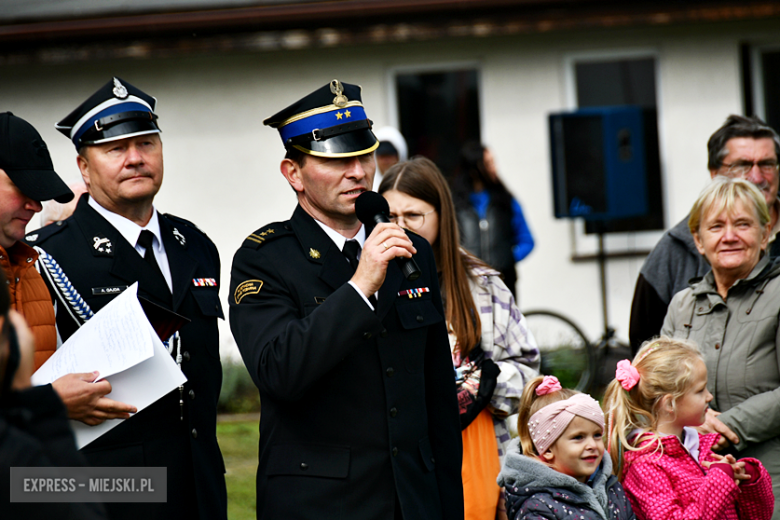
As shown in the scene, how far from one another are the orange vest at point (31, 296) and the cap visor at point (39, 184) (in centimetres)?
17

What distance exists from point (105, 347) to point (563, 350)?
258 inches

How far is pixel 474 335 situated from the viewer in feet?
11.4

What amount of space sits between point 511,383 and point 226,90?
22.3 feet

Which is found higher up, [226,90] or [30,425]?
[226,90]

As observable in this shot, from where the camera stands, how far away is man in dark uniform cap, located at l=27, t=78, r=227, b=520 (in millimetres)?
2924

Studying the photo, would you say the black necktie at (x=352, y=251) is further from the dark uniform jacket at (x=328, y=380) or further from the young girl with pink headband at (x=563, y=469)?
the young girl with pink headband at (x=563, y=469)

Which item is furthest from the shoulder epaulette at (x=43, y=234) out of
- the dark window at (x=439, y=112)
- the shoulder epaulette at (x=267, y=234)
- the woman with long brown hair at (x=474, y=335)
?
the dark window at (x=439, y=112)

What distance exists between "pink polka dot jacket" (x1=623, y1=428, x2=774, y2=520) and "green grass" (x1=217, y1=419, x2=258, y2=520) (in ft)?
9.39

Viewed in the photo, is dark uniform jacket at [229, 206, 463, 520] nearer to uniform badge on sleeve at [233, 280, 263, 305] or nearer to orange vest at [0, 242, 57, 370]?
uniform badge on sleeve at [233, 280, 263, 305]

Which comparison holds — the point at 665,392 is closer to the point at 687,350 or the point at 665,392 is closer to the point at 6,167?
the point at 687,350

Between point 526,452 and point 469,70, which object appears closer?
point 526,452

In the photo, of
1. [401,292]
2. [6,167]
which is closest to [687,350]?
[401,292]

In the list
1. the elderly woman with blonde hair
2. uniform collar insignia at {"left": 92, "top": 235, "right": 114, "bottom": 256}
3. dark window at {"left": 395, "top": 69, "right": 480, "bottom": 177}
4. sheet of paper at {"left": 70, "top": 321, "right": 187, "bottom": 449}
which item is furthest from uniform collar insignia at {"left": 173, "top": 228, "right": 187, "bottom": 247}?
dark window at {"left": 395, "top": 69, "right": 480, "bottom": 177}

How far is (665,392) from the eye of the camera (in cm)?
333
